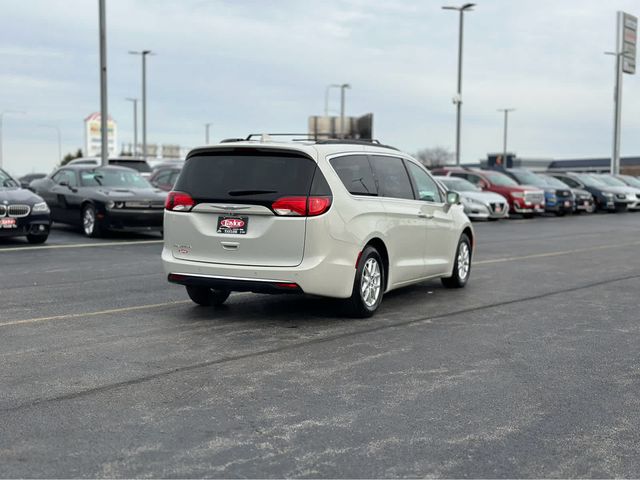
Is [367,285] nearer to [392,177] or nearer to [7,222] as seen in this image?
[392,177]

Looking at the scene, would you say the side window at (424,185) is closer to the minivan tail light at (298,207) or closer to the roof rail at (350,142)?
the roof rail at (350,142)

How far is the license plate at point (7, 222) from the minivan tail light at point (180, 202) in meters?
7.91

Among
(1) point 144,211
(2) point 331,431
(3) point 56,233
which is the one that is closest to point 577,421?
(2) point 331,431

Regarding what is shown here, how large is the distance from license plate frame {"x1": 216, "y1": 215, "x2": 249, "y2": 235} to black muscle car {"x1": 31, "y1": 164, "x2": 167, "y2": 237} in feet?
31.7

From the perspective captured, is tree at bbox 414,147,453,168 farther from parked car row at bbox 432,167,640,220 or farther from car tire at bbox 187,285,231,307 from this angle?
car tire at bbox 187,285,231,307

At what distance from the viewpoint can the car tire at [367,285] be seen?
8.28 meters

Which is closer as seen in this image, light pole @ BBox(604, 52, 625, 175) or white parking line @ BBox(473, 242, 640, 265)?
white parking line @ BBox(473, 242, 640, 265)

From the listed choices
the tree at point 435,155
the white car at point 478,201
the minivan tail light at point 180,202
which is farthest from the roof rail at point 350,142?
the tree at point 435,155

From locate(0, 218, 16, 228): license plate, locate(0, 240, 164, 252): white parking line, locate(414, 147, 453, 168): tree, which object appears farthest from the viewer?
locate(414, 147, 453, 168): tree

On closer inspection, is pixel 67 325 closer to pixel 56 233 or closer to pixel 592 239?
pixel 56 233

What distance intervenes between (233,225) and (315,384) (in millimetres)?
2582

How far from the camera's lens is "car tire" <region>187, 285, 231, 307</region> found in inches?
354

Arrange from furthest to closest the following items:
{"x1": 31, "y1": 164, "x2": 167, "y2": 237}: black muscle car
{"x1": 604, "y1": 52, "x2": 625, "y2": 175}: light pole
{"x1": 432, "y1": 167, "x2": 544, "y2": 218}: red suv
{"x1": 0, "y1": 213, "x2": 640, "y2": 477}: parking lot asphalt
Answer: {"x1": 604, "y1": 52, "x2": 625, "y2": 175}: light pole, {"x1": 432, "y1": 167, "x2": 544, "y2": 218}: red suv, {"x1": 31, "y1": 164, "x2": 167, "y2": 237}: black muscle car, {"x1": 0, "y1": 213, "x2": 640, "y2": 477}: parking lot asphalt

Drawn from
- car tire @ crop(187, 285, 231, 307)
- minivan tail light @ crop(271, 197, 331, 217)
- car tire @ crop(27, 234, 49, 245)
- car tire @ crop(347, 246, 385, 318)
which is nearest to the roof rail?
minivan tail light @ crop(271, 197, 331, 217)
